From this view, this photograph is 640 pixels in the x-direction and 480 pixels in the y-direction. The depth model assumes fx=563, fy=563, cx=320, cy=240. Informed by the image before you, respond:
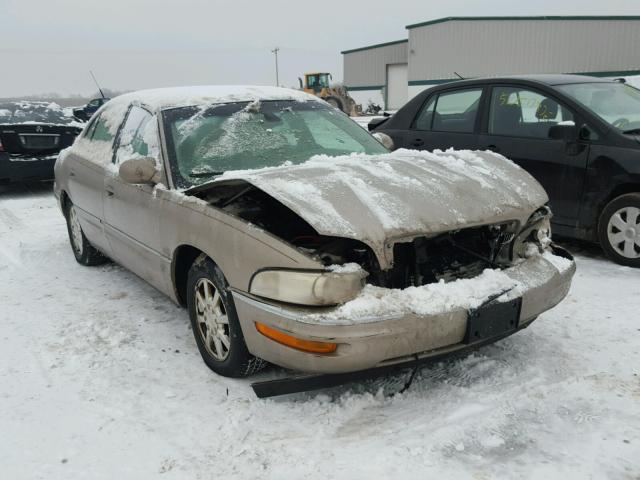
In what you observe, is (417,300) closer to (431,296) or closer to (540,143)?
(431,296)

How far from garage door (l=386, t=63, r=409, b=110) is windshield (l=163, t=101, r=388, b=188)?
34.5 m

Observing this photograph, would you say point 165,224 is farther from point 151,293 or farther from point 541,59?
point 541,59

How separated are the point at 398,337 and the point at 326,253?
1.84 ft

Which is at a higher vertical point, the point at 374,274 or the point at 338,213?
the point at 338,213

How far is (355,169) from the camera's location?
119 inches

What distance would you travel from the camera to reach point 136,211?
361 centimetres

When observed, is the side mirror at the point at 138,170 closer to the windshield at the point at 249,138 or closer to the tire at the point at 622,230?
the windshield at the point at 249,138

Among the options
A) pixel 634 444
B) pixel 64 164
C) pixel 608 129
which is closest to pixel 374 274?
pixel 634 444

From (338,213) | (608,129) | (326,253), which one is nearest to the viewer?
(338,213)

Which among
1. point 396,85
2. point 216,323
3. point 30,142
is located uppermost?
point 396,85

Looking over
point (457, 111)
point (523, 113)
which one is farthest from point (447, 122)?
point (523, 113)

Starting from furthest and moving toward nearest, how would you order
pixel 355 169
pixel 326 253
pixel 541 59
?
pixel 541 59
pixel 355 169
pixel 326 253

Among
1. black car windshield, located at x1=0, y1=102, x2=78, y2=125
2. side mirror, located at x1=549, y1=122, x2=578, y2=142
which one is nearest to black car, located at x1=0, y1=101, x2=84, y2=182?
black car windshield, located at x1=0, y1=102, x2=78, y2=125

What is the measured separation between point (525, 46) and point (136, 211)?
30851 millimetres
